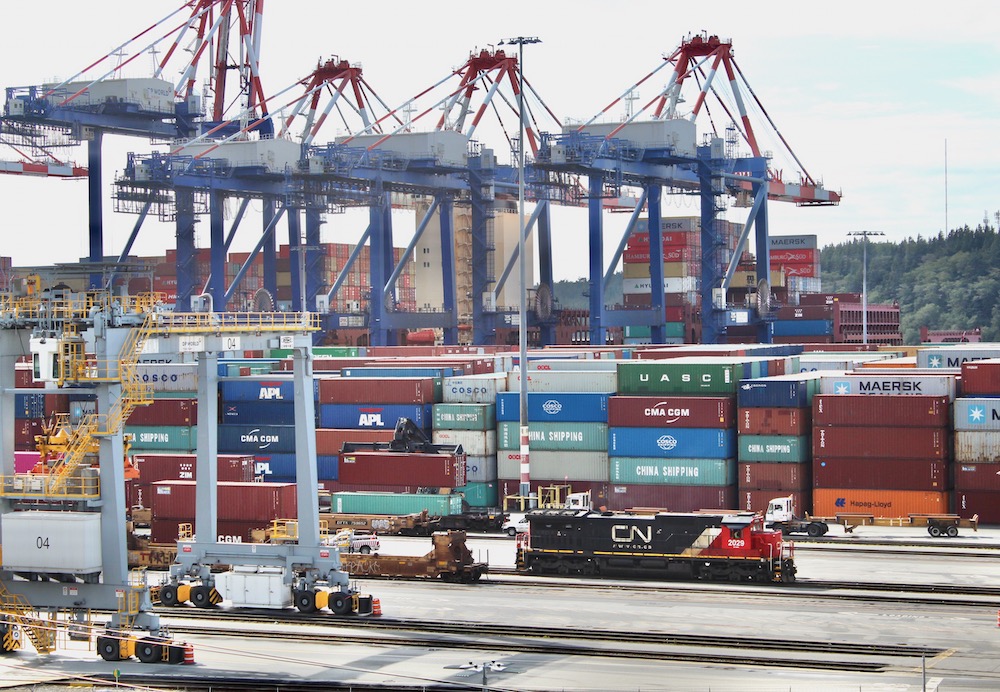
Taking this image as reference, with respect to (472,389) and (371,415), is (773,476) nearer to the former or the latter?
(472,389)

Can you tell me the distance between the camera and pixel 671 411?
2142 inches

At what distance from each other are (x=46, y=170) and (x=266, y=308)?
24.6 meters

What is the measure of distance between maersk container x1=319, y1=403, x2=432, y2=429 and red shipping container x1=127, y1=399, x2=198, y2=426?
18.6 feet

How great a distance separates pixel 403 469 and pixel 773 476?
46.8 feet

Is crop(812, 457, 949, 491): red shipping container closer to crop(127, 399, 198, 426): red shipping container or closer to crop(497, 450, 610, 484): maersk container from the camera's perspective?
crop(497, 450, 610, 484): maersk container

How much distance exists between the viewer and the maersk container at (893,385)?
5353 centimetres

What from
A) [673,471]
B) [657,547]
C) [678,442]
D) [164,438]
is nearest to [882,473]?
[678,442]

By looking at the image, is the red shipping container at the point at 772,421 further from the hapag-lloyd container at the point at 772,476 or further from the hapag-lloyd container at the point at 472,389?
the hapag-lloyd container at the point at 472,389

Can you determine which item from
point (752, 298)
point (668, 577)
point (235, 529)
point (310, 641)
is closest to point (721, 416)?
point (668, 577)

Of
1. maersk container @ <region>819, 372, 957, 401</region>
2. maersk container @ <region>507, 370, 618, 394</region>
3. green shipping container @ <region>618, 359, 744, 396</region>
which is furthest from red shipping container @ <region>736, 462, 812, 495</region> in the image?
maersk container @ <region>507, 370, 618, 394</region>

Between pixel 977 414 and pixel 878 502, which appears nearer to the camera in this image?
pixel 977 414

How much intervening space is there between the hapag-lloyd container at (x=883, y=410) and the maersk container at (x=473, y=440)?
1332 cm

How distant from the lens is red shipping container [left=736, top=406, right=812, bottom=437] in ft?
176

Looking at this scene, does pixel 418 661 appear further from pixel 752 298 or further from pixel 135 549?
Answer: pixel 752 298
